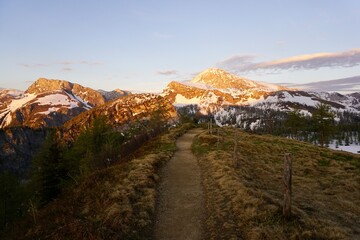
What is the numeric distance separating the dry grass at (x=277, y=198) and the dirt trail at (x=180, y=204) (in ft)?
2.62

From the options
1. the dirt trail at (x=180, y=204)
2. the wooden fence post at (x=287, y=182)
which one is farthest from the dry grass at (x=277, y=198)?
the dirt trail at (x=180, y=204)

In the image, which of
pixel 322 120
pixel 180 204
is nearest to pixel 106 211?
pixel 180 204

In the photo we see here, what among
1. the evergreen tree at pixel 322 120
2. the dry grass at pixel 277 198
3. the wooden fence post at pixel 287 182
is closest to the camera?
the dry grass at pixel 277 198

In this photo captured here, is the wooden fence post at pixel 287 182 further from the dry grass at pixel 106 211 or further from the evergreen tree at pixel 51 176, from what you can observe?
the evergreen tree at pixel 51 176

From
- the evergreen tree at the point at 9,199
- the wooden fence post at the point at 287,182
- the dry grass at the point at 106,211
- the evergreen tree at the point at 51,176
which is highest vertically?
the wooden fence post at the point at 287,182

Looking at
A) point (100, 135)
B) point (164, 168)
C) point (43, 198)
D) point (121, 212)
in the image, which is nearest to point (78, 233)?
point (121, 212)

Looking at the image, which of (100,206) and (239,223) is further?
(100,206)

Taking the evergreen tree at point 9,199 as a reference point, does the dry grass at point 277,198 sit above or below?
above

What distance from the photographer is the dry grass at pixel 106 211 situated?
15.6 m

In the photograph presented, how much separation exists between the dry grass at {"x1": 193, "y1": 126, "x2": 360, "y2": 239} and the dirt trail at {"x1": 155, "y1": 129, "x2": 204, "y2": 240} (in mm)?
798

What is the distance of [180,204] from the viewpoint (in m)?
19.7

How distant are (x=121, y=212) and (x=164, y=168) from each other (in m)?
13.0

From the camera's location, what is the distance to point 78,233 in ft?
50.1

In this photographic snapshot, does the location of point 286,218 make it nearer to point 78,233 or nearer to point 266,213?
point 266,213
